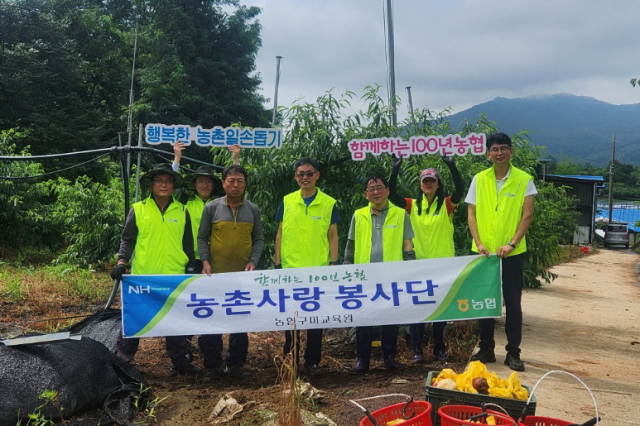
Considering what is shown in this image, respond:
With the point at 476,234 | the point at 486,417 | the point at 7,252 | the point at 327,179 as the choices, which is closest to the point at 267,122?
the point at 7,252

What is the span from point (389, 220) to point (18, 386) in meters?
2.96

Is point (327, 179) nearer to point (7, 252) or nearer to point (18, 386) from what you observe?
point (18, 386)

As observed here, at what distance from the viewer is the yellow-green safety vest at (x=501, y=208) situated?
4.73m

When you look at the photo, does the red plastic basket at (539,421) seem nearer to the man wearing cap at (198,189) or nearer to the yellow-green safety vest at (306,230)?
the yellow-green safety vest at (306,230)

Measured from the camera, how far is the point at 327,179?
6.58m

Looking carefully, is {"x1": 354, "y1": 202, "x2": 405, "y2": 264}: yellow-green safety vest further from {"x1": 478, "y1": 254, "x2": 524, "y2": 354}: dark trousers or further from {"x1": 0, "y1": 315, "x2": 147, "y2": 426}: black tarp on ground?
{"x1": 0, "y1": 315, "x2": 147, "y2": 426}: black tarp on ground

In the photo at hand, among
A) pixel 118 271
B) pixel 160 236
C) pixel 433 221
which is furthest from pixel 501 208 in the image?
pixel 118 271

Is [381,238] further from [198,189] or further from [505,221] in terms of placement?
[198,189]

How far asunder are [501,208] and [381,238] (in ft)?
3.32

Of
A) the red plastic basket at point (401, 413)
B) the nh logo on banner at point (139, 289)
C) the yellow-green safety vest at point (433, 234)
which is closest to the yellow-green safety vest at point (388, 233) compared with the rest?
the yellow-green safety vest at point (433, 234)

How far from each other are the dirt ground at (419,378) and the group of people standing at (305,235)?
9.1 inches

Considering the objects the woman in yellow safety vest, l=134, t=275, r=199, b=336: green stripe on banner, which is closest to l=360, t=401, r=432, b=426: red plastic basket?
the woman in yellow safety vest

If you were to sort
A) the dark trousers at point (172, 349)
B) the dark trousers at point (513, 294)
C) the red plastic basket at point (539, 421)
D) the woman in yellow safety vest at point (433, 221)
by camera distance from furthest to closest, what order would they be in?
the woman in yellow safety vest at point (433, 221) → the dark trousers at point (172, 349) → the dark trousers at point (513, 294) → the red plastic basket at point (539, 421)

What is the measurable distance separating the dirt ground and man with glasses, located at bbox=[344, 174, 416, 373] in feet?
0.70
